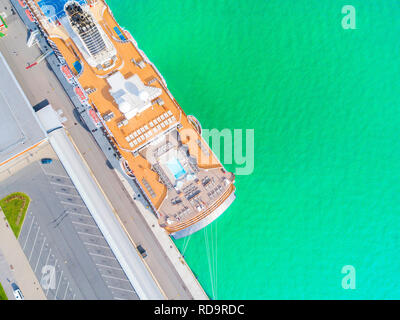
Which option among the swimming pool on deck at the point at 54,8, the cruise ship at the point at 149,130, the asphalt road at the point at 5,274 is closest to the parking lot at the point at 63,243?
the asphalt road at the point at 5,274

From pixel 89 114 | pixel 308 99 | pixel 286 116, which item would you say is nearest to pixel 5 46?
pixel 89 114

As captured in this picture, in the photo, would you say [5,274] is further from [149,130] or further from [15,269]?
[149,130]

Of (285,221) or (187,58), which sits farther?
(187,58)

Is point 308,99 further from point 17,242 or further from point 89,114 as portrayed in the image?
point 17,242

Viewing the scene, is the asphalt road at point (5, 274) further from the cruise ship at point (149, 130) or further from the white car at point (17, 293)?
the cruise ship at point (149, 130)

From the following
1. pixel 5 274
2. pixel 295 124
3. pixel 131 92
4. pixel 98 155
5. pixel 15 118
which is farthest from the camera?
pixel 98 155

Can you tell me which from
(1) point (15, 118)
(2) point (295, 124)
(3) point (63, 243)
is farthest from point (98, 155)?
(2) point (295, 124)
